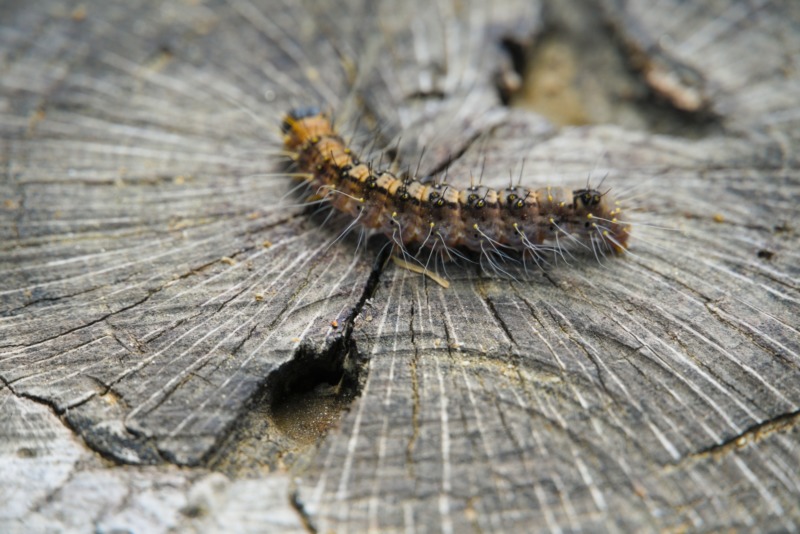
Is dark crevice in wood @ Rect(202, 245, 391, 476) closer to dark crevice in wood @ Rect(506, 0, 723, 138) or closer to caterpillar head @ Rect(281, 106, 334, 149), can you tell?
caterpillar head @ Rect(281, 106, 334, 149)

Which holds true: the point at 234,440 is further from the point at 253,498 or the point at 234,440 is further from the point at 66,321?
the point at 66,321

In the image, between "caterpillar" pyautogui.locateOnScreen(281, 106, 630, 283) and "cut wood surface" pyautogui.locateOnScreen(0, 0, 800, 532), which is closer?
"cut wood surface" pyautogui.locateOnScreen(0, 0, 800, 532)

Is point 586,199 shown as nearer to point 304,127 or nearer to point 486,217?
point 486,217

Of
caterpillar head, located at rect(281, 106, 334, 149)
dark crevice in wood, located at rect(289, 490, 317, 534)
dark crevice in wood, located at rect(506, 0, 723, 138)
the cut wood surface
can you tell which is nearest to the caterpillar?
the cut wood surface

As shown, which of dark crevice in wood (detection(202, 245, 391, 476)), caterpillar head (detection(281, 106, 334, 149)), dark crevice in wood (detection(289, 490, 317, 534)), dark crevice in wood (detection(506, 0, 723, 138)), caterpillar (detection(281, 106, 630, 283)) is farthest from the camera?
dark crevice in wood (detection(506, 0, 723, 138))

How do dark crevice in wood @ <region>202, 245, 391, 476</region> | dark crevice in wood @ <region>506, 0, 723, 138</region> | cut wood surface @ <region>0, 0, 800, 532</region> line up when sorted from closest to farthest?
cut wood surface @ <region>0, 0, 800, 532</region> < dark crevice in wood @ <region>202, 245, 391, 476</region> < dark crevice in wood @ <region>506, 0, 723, 138</region>

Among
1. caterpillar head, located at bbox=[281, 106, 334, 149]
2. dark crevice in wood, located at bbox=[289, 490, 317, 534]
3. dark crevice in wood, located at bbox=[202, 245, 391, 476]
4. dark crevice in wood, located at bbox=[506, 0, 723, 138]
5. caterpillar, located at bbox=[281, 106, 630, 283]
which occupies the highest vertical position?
dark crevice in wood, located at bbox=[506, 0, 723, 138]
